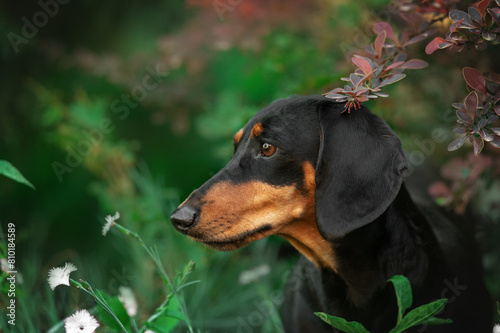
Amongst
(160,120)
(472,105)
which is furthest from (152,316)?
(160,120)

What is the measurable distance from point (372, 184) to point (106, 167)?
2626 millimetres

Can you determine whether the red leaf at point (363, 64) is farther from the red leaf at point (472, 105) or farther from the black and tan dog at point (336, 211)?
the red leaf at point (472, 105)

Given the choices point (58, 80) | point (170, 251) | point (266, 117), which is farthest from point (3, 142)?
point (266, 117)

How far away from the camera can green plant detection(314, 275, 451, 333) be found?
173cm

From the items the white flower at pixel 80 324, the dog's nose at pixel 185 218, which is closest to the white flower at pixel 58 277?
the white flower at pixel 80 324

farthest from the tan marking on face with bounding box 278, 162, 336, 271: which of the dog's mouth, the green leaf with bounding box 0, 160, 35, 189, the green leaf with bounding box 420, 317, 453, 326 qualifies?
the green leaf with bounding box 0, 160, 35, 189

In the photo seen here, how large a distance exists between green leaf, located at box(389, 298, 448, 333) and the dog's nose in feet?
2.61

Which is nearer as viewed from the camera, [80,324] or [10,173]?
[80,324]

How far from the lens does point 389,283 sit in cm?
197

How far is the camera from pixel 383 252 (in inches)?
78.3

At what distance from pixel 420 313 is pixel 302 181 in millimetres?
621

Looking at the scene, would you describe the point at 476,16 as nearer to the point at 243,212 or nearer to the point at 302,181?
the point at 302,181

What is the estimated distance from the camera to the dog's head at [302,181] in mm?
1846

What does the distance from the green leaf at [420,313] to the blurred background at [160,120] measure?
3.15 ft
